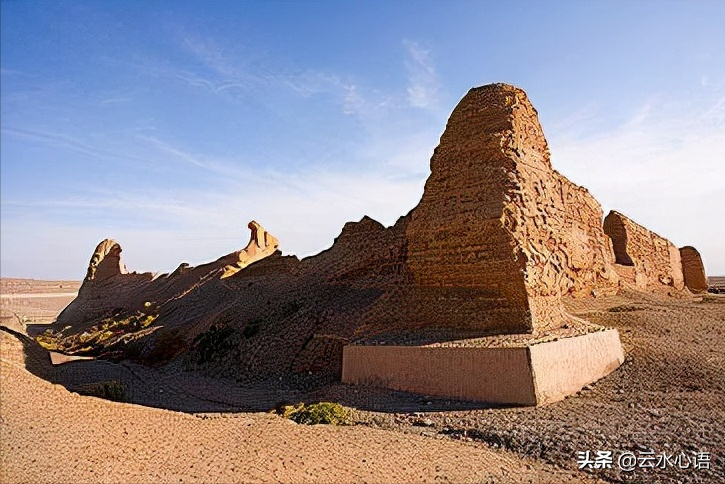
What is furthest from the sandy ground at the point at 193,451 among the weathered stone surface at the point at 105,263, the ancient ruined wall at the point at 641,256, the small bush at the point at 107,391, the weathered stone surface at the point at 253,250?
the weathered stone surface at the point at 105,263

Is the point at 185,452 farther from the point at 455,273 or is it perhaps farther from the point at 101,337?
the point at 101,337

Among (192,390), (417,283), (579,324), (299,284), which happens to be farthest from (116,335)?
(579,324)

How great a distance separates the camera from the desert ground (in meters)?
4.53

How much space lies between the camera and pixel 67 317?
33.0m

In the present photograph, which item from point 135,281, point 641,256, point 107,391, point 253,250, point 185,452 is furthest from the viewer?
point 135,281

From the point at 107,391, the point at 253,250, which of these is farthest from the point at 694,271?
the point at 107,391

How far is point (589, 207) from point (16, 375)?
16.4 meters

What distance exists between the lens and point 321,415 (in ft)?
24.2

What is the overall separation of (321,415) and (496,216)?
15.8ft

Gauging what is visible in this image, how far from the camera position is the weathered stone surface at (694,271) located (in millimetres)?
22266

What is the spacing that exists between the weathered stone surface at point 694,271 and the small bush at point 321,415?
69.0 feet

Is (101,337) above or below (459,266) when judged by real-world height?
below

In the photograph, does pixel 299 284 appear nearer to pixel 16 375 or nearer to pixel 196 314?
pixel 196 314

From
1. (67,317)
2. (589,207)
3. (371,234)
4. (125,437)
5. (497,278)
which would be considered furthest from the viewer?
(67,317)
